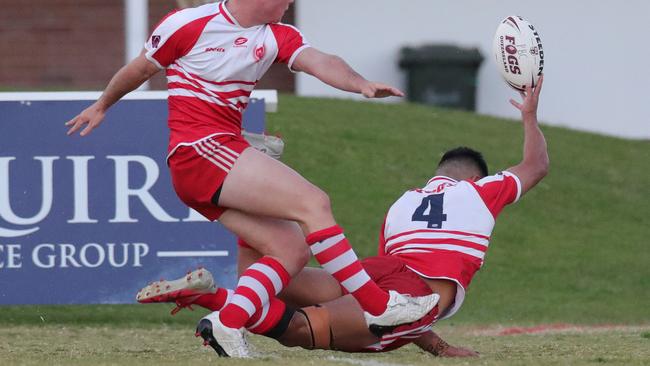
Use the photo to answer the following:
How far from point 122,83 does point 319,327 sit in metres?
1.45

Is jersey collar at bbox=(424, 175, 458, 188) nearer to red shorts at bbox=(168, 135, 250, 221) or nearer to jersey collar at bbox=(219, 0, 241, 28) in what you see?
red shorts at bbox=(168, 135, 250, 221)

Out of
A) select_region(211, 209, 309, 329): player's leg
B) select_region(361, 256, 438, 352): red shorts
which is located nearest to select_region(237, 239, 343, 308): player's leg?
select_region(361, 256, 438, 352): red shorts

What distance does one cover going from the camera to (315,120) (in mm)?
15852

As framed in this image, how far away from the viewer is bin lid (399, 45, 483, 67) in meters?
19.8

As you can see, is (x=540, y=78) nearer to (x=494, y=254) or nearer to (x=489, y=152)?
(x=494, y=254)

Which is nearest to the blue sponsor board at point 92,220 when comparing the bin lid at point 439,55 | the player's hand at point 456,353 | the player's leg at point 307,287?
the player's leg at point 307,287

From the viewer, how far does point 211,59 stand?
6.41 m

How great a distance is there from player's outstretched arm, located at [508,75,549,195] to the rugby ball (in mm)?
59

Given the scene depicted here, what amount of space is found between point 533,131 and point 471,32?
13322 mm

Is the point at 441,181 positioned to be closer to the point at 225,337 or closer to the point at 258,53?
the point at 258,53

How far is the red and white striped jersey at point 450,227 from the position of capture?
695cm

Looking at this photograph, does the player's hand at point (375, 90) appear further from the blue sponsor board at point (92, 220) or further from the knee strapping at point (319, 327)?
the blue sponsor board at point (92, 220)

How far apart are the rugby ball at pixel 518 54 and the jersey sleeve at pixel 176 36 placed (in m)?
1.73

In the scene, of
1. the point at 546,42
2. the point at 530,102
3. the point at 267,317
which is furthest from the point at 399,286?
the point at 546,42
